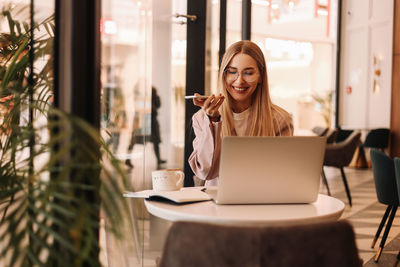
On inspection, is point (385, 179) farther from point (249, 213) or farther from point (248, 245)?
point (248, 245)

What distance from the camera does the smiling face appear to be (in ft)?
7.15

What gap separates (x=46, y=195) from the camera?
0.93 m

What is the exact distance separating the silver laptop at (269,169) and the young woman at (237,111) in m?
0.62

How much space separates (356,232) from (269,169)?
2.99 m

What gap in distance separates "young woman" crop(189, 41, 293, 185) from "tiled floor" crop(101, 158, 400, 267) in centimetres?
53

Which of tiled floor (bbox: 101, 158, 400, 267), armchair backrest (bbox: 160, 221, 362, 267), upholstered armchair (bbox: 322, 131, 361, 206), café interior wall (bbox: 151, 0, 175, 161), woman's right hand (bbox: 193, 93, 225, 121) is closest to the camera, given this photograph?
armchair backrest (bbox: 160, 221, 362, 267)

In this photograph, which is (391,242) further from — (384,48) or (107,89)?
(384,48)

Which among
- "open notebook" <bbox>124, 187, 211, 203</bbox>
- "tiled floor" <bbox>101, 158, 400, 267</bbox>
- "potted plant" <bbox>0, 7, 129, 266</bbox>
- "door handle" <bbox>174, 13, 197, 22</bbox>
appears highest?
"door handle" <bbox>174, 13, 197, 22</bbox>

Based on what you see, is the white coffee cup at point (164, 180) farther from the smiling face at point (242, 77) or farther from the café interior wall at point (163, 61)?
the café interior wall at point (163, 61)

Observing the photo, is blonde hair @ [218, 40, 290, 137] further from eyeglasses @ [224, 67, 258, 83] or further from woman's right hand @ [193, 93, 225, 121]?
woman's right hand @ [193, 93, 225, 121]

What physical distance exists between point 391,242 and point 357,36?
6.37 meters

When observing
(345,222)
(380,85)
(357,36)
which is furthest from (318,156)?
(357,36)

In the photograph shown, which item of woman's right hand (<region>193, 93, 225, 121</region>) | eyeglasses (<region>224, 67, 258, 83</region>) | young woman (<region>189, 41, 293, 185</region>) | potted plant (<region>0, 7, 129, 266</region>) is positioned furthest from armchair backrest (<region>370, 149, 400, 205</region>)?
potted plant (<region>0, 7, 129, 266</region>)

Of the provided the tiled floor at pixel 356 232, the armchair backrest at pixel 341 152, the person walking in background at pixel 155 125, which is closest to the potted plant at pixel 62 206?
the tiled floor at pixel 356 232
